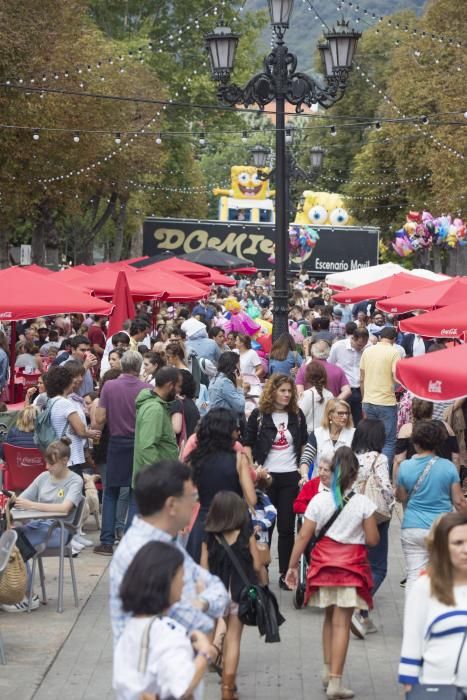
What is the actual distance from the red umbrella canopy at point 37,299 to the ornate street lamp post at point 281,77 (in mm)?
2790

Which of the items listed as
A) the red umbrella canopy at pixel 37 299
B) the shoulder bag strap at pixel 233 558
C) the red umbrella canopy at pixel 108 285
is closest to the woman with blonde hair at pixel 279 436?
the shoulder bag strap at pixel 233 558

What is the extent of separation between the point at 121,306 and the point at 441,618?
12908 mm

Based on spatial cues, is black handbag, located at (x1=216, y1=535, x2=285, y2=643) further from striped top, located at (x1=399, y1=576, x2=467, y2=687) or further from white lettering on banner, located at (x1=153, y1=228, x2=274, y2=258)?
white lettering on banner, located at (x1=153, y1=228, x2=274, y2=258)

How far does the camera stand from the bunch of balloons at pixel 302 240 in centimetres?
5066

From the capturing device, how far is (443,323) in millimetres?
10656

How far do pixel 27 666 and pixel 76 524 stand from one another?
5.08 ft

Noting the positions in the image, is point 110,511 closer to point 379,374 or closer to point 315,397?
point 315,397

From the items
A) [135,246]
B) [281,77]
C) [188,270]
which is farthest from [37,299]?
[135,246]

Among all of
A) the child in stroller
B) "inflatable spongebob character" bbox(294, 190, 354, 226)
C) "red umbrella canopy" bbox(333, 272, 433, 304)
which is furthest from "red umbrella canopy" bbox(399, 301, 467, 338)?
"inflatable spongebob character" bbox(294, 190, 354, 226)

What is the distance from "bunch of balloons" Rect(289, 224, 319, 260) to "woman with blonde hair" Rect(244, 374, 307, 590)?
1612 inches

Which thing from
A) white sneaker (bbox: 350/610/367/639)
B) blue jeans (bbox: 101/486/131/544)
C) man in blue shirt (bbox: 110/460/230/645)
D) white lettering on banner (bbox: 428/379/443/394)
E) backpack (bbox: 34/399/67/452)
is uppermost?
white lettering on banner (bbox: 428/379/443/394)

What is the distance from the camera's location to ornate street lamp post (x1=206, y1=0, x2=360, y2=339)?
16.6m

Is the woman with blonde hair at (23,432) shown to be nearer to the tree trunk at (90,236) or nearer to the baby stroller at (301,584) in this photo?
the baby stroller at (301,584)

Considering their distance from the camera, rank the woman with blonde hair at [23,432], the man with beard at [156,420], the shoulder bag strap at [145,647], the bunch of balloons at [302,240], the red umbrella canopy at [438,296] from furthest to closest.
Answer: the bunch of balloons at [302,240], the red umbrella canopy at [438,296], the woman with blonde hair at [23,432], the man with beard at [156,420], the shoulder bag strap at [145,647]
